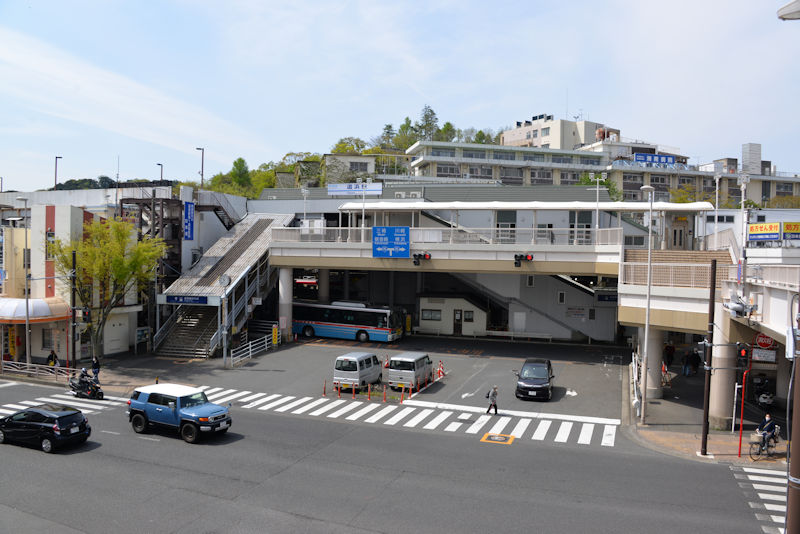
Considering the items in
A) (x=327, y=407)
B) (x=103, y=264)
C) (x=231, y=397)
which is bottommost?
(x=231, y=397)

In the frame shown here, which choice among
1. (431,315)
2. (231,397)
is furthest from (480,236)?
(231,397)

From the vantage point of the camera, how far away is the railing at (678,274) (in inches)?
979

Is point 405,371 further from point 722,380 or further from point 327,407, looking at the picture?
point 722,380

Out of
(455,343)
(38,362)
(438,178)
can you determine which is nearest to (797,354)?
(455,343)

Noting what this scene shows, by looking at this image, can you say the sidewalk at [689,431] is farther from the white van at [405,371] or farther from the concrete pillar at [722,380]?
the white van at [405,371]

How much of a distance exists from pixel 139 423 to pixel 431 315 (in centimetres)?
2896

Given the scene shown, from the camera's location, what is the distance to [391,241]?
3941 centimetres

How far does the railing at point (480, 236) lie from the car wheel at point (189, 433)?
2238 cm

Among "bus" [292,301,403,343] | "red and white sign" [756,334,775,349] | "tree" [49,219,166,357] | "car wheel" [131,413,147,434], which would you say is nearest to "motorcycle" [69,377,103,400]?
"tree" [49,219,166,357]

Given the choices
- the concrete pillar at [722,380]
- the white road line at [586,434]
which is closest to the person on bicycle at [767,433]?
the concrete pillar at [722,380]

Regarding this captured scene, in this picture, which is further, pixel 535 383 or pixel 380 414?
pixel 535 383

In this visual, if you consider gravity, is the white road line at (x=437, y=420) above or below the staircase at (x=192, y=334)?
below

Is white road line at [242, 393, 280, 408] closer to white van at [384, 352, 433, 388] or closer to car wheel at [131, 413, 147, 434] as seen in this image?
car wheel at [131, 413, 147, 434]

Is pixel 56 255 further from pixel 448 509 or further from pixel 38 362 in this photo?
pixel 448 509
